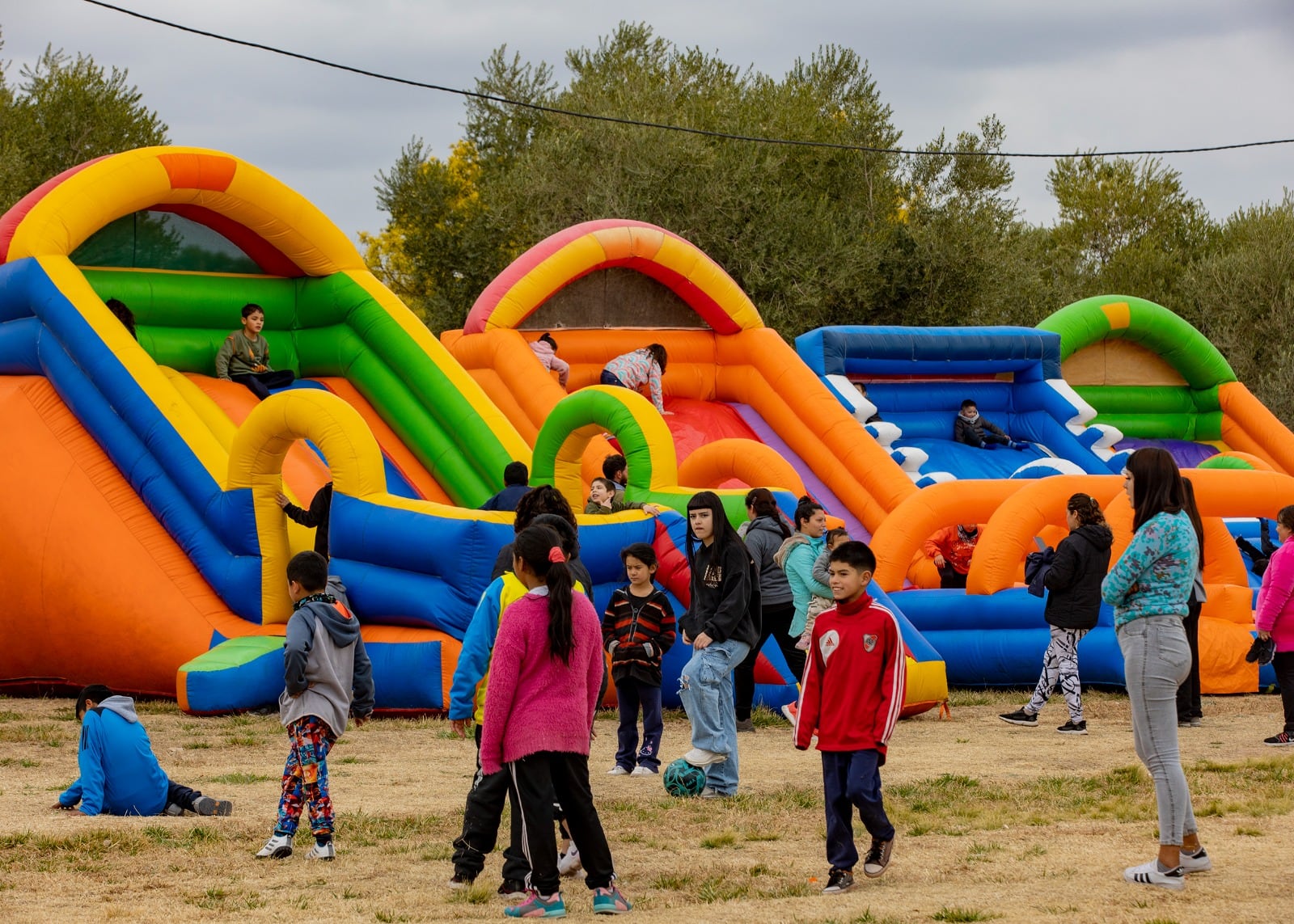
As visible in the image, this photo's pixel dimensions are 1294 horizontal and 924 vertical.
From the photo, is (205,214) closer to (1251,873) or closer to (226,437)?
(226,437)

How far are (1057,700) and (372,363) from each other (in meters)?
5.25

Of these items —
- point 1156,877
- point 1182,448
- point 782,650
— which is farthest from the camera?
point 1182,448

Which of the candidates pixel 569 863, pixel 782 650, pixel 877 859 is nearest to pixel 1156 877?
pixel 877 859

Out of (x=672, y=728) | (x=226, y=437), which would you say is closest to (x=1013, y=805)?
(x=672, y=728)

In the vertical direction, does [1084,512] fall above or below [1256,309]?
below

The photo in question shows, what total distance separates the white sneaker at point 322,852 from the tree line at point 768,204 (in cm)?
2121

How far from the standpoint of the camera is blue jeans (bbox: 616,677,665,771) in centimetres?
671

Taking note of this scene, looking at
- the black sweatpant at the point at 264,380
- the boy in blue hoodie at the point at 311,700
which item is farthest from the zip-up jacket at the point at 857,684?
the black sweatpant at the point at 264,380

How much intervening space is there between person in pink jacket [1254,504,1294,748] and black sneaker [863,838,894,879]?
3.24m

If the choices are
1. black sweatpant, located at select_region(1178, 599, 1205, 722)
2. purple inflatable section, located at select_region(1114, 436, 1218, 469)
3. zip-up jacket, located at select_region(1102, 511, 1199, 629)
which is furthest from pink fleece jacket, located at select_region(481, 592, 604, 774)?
purple inflatable section, located at select_region(1114, 436, 1218, 469)

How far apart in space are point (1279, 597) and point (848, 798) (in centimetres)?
369

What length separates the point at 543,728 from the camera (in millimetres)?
4316

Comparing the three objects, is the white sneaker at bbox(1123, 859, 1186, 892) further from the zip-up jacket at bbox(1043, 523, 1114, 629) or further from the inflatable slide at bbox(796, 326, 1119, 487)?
the inflatable slide at bbox(796, 326, 1119, 487)

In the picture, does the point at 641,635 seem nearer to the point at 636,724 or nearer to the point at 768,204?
the point at 636,724
